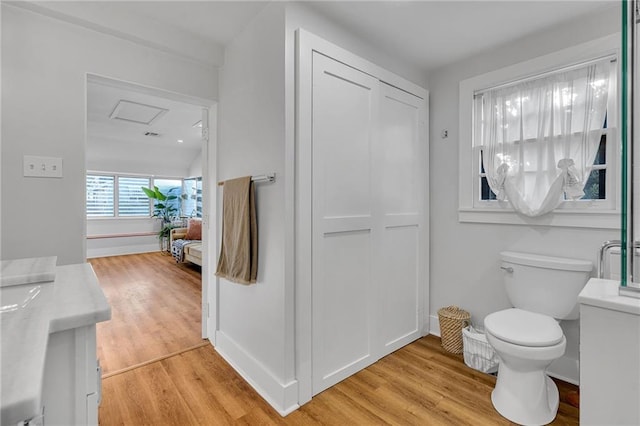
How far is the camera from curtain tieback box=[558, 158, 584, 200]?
6.17ft

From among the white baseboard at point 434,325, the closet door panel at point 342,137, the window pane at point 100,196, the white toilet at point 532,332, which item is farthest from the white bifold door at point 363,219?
the window pane at point 100,196

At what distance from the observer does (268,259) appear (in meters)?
1.82

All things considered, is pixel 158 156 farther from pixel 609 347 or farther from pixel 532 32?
pixel 609 347

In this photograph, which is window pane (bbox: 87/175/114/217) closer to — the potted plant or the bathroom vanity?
the potted plant

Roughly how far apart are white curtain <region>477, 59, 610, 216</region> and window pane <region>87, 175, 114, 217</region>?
748cm

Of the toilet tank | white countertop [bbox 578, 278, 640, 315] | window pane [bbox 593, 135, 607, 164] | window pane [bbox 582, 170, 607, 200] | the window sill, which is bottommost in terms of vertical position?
the toilet tank

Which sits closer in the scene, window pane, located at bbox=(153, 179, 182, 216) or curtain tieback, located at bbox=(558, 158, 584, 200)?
curtain tieback, located at bbox=(558, 158, 584, 200)

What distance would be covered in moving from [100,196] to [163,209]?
1.29m

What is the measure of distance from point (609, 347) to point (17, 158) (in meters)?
2.84

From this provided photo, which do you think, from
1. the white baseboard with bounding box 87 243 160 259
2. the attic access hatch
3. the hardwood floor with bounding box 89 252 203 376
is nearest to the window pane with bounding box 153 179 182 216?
the white baseboard with bounding box 87 243 160 259

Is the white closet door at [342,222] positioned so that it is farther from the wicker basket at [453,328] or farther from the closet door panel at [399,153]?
the wicker basket at [453,328]

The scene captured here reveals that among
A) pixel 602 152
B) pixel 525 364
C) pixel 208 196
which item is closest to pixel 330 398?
pixel 525 364

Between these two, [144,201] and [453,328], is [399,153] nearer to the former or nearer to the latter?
[453,328]

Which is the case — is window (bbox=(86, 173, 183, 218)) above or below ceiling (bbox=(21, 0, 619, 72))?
below
